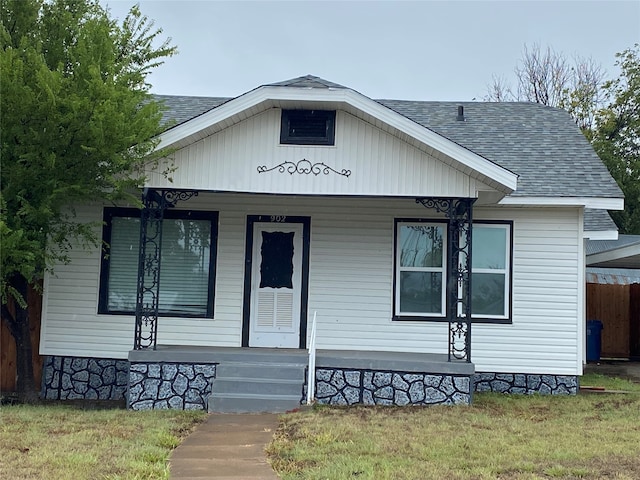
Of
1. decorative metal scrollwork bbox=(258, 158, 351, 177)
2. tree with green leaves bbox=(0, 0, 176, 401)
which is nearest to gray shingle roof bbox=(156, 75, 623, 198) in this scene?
decorative metal scrollwork bbox=(258, 158, 351, 177)

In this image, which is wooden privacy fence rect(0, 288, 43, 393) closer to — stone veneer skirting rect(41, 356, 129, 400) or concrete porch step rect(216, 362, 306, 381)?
stone veneer skirting rect(41, 356, 129, 400)

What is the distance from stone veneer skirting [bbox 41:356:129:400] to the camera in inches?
372

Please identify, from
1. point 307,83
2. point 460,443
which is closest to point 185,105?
point 307,83

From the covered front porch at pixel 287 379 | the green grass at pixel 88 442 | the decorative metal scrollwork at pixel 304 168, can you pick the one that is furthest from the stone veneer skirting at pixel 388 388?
the decorative metal scrollwork at pixel 304 168

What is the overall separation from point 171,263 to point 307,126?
3077 millimetres

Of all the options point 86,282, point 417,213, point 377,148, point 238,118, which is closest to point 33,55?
point 238,118

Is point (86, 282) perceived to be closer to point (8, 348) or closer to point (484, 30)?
point (8, 348)

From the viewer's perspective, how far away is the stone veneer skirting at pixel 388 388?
812cm

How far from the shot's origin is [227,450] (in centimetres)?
576

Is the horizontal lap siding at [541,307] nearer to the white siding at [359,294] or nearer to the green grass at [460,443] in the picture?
the white siding at [359,294]

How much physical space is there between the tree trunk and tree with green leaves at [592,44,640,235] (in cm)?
2141

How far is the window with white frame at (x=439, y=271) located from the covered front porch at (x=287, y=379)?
4.71 feet

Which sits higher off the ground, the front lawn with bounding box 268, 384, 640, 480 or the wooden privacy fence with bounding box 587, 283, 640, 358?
the wooden privacy fence with bounding box 587, 283, 640, 358

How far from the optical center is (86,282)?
9664 mm
